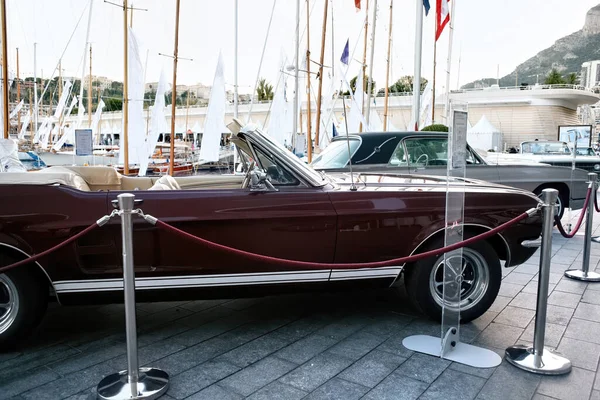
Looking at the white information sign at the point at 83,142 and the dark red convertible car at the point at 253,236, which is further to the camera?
the white information sign at the point at 83,142

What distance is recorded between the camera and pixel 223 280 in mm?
3332

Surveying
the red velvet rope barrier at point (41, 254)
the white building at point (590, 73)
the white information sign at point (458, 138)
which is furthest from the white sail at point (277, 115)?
the white building at point (590, 73)

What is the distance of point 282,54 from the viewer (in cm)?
1823

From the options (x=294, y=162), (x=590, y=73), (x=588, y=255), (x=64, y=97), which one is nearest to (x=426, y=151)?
(x=588, y=255)

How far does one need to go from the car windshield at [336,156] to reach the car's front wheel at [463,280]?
11.4ft

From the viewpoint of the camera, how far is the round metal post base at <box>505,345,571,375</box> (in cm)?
296

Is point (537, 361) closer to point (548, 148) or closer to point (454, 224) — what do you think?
point (454, 224)

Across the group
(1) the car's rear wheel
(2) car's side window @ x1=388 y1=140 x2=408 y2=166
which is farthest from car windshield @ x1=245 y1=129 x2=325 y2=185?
(2) car's side window @ x1=388 y1=140 x2=408 y2=166

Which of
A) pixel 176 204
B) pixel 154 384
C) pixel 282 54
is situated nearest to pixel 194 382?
pixel 154 384

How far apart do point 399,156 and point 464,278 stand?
3.74m

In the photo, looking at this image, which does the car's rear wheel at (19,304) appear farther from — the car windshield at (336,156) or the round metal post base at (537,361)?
the car windshield at (336,156)

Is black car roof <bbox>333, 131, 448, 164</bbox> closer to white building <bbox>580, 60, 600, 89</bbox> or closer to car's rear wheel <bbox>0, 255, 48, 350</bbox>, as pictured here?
car's rear wheel <bbox>0, 255, 48, 350</bbox>

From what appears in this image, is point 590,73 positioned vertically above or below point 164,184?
above

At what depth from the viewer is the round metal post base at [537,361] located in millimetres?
2959
